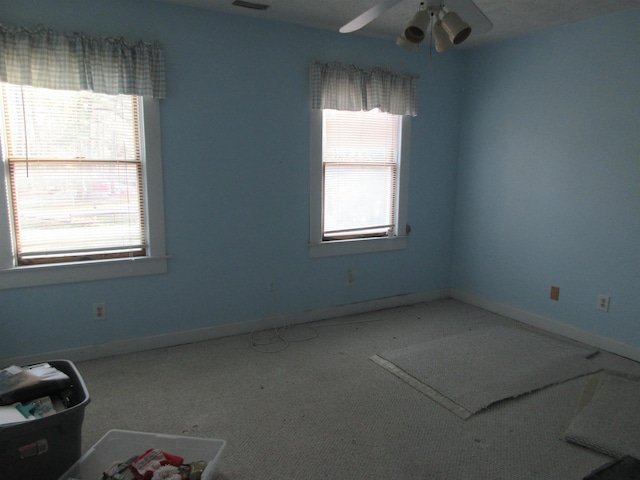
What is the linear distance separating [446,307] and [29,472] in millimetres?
3507

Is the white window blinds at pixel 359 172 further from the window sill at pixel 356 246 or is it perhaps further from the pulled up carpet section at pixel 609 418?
A: the pulled up carpet section at pixel 609 418

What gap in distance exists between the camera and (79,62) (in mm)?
2670

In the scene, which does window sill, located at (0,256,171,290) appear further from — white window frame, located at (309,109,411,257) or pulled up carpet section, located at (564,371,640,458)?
pulled up carpet section, located at (564,371,640,458)

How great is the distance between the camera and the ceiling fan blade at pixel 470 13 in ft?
6.07

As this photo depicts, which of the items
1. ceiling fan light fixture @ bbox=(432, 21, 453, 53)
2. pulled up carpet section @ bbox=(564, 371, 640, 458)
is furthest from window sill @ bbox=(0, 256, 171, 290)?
pulled up carpet section @ bbox=(564, 371, 640, 458)

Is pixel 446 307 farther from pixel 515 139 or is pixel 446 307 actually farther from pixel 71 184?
pixel 71 184

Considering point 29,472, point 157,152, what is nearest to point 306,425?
point 29,472

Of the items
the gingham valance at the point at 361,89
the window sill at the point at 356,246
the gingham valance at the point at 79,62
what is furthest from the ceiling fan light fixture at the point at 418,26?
the window sill at the point at 356,246

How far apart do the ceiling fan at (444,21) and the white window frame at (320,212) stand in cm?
150

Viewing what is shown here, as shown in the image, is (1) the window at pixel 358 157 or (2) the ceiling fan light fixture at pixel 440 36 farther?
(1) the window at pixel 358 157

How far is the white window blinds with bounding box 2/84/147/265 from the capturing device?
2.66 m

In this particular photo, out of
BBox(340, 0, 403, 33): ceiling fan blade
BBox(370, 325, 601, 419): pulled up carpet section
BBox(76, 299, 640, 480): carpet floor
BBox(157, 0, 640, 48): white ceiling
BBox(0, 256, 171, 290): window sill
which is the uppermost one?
BBox(157, 0, 640, 48): white ceiling

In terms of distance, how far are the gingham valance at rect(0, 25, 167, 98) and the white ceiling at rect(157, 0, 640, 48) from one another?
19.3 inches

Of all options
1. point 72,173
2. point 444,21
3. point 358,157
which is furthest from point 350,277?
point 444,21
